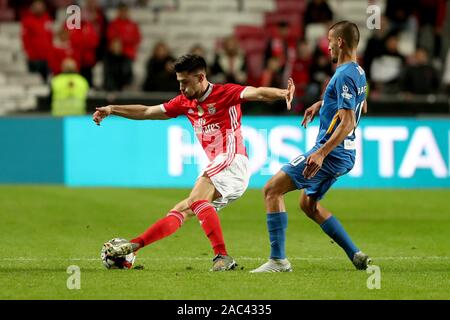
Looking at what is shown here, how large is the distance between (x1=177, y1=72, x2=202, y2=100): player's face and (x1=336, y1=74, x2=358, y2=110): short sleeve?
123 cm

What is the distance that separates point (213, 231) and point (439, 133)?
10.2 metres

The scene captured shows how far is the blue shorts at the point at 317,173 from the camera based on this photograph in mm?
9711

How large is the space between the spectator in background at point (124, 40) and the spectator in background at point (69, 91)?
35.4 inches

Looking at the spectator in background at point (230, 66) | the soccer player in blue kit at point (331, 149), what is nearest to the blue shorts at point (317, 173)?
the soccer player in blue kit at point (331, 149)

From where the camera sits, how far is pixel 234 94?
33.1ft

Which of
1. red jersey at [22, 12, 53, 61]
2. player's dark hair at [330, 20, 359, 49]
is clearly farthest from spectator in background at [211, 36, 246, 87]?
player's dark hair at [330, 20, 359, 49]

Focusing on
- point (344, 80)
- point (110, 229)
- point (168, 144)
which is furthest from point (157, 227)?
point (168, 144)

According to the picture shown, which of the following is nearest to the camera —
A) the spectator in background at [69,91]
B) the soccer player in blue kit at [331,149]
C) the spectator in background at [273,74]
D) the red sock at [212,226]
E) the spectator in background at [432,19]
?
the soccer player in blue kit at [331,149]

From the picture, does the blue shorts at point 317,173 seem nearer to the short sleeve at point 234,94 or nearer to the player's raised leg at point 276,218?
the player's raised leg at point 276,218

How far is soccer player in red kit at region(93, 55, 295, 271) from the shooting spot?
9.98 metres

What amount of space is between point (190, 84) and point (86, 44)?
12.8m

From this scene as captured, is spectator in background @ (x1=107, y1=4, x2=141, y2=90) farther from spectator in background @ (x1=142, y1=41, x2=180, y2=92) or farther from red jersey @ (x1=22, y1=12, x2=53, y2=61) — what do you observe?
red jersey @ (x1=22, y1=12, x2=53, y2=61)

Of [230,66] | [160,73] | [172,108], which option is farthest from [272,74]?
[172,108]

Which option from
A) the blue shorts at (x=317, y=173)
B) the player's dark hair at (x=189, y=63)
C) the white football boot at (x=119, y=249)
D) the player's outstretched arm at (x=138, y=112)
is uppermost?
the player's dark hair at (x=189, y=63)
